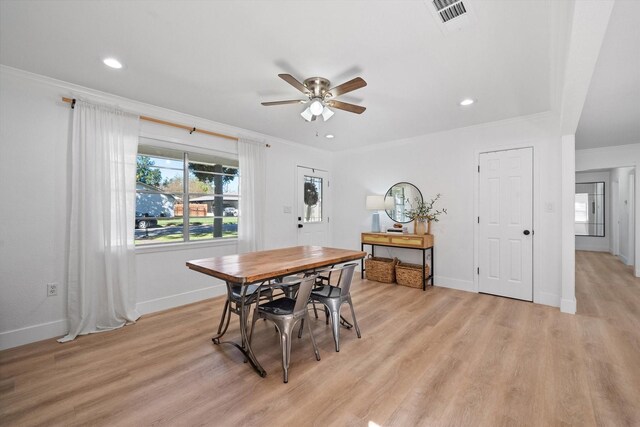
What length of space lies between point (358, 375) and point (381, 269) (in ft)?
9.05

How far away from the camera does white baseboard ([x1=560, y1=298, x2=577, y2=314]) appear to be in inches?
129

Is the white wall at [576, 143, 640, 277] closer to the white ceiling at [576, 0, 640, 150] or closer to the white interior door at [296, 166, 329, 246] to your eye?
the white ceiling at [576, 0, 640, 150]

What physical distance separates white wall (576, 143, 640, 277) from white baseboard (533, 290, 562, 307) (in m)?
3.02

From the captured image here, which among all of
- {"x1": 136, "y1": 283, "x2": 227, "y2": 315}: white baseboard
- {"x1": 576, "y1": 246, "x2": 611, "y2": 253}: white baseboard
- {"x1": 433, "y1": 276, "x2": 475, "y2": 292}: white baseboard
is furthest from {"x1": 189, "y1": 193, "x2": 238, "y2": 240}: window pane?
{"x1": 576, "y1": 246, "x2": 611, "y2": 253}: white baseboard

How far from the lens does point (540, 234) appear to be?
3.64 meters

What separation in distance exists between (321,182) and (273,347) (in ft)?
12.5

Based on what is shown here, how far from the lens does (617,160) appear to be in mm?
4906

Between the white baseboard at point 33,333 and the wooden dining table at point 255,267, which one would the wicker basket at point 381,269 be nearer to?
the wooden dining table at point 255,267

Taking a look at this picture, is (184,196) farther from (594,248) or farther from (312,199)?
(594,248)

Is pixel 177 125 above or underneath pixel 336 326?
above

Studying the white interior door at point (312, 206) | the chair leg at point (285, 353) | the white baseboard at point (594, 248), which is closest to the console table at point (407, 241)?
the white interior door at point (312, 206)

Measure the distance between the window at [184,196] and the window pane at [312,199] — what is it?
1567mm

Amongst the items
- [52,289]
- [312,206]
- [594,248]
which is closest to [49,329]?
[52,289]

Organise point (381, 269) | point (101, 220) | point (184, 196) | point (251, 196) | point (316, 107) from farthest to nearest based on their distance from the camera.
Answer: point (381, 269), point (251, 196), point (184, 196), point (101, 220), point (316, 107)
